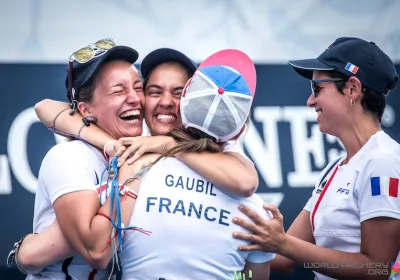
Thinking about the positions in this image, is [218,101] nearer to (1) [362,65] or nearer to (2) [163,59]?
(2) [163,59]

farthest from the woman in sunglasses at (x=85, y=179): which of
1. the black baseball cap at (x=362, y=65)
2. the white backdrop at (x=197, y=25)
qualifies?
the white backdrop at (x=197, y=25)

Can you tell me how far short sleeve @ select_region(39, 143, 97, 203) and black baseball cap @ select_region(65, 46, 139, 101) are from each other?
1.05ft

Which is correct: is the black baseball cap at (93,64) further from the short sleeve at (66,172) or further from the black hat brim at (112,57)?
the short sleeve at (66,172)

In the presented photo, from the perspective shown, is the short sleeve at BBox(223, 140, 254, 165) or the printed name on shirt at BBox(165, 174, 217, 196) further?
the short sleeve at BBox(223, 140, 254, 165)

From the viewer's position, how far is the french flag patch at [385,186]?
8.20 feet

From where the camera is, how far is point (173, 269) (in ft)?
7.26

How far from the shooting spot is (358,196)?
Answer: 257 centimetres

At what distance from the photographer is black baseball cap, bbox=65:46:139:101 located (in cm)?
257

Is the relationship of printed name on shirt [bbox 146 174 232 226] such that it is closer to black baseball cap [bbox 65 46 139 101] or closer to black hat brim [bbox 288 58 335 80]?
black baseball cap [bbox 65 46 139 101]

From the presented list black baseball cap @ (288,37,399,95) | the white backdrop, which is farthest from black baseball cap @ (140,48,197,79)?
the white backdrop

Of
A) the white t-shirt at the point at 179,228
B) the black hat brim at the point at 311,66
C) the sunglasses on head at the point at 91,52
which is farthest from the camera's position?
the black hat brim at the point at 311,66

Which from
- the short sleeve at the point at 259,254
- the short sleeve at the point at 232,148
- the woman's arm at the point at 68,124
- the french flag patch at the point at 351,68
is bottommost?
the short sleeve at the point at 259,254

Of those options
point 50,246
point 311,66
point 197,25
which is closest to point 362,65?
point 311,66

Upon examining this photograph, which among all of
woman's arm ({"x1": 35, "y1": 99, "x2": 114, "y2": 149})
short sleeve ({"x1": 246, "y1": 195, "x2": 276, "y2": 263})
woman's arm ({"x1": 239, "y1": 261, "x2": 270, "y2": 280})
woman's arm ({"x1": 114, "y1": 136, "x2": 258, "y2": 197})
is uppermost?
woman's arm ({"x1": 35, "y1": 99, "x2": 114, "y2": 149})
